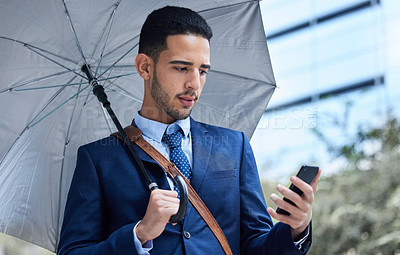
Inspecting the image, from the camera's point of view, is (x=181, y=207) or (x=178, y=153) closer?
(x=181, y=207)

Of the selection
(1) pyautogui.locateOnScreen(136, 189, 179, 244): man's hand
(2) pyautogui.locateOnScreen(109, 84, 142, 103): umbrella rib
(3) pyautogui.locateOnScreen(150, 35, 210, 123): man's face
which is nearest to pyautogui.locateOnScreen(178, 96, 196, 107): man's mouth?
(3) pyautogui.locateOnScreen(150, 35, 210, 123): man's face

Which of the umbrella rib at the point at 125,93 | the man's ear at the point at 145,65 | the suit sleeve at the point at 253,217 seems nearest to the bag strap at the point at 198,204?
the suit sleeve at the point at 253,217

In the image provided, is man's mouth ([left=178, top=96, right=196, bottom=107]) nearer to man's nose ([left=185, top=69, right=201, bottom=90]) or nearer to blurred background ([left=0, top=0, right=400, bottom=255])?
man's nose ([left=185, top=69, right=201, bottom=90])

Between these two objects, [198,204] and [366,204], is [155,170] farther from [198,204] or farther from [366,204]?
[366,204]

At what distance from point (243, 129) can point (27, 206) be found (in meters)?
1.22

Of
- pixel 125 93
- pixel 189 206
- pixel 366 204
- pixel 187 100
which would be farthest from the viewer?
pixel 366 204

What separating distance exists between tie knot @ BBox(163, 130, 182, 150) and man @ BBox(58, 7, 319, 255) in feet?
0.04

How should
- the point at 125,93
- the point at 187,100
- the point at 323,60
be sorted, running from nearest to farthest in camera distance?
1. the point at 187,100
2. the point at 125,93
3. the point at 323,60

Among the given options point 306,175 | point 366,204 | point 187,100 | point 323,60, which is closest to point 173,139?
point 187,100

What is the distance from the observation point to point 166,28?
242 cm

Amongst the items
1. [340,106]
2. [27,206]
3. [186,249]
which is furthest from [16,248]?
[186,249]

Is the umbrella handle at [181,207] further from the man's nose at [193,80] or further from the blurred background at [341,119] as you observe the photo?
the blurred background at [341,119]

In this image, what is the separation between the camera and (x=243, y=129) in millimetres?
3109

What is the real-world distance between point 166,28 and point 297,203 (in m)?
0.97
